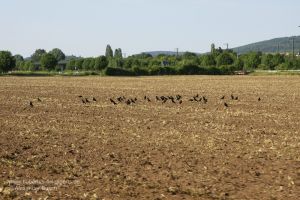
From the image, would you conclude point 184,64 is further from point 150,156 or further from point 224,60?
point 150,156

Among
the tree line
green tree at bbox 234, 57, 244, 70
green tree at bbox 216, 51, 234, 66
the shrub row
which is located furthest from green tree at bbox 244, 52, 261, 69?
the shrub row

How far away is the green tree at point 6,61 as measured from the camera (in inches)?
4847

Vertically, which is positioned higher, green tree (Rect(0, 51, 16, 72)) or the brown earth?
green tree (Rect(0, 51, 16, 72))

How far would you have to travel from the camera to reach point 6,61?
12375 centimetres

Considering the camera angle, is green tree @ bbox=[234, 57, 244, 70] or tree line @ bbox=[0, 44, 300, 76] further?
green tree @ bbox=[234, 57, 244, 70]

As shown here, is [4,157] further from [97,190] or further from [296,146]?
[296,146]

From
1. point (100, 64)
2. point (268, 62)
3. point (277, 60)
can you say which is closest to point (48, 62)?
point (100, 64)

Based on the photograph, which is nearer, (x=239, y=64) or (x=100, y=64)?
(x=239, y=64)

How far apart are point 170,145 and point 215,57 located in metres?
131

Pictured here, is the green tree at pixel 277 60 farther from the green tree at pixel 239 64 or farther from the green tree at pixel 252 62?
the green tree at pixel 239 64

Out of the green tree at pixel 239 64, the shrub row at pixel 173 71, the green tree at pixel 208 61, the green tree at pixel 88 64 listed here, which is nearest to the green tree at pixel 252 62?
the green tree at pixel 239 64

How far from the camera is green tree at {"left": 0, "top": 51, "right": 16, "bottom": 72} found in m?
123

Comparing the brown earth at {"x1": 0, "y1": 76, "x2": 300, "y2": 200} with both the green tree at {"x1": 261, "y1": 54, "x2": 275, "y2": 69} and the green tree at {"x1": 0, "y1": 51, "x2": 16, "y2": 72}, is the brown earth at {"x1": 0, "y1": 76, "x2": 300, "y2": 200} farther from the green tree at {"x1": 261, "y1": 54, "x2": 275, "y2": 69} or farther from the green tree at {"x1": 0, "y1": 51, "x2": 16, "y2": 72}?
the green tree at {"x1": 261, "y1": 54, "x2": 275, "y2": 69}

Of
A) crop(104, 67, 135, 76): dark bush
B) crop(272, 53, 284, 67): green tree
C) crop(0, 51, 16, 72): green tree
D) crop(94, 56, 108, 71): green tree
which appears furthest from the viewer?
crop(94, 56, 108, 71): green tree
